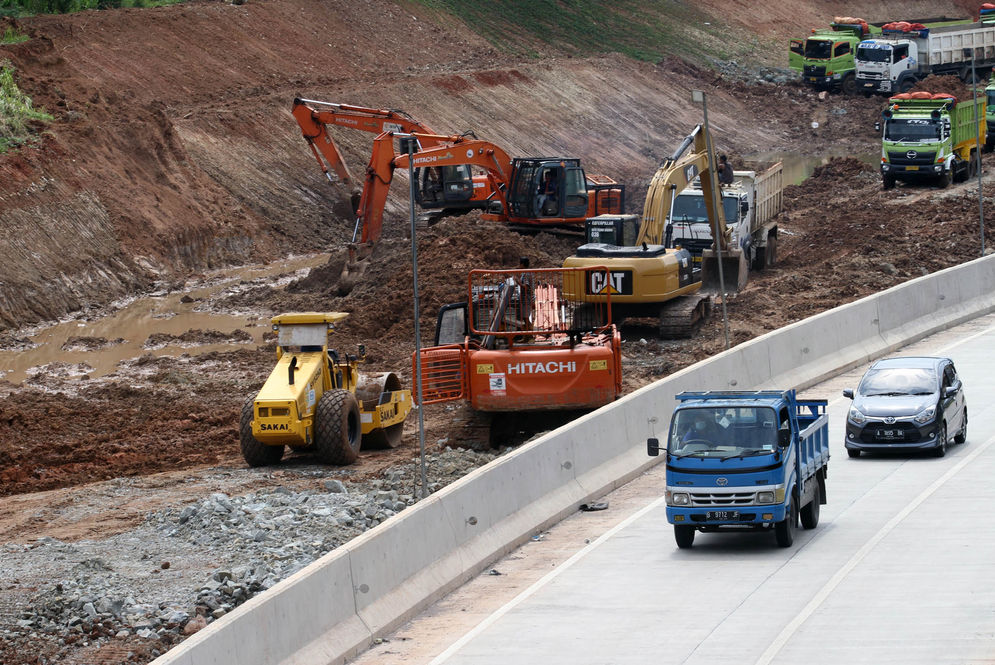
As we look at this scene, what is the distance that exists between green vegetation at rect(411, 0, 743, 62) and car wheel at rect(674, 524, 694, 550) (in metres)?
56.4

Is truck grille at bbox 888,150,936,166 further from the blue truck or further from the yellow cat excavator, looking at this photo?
the blue truck

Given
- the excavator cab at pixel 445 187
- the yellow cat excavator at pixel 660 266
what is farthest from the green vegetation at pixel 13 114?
the yellow cat excavator at pixel 660 266

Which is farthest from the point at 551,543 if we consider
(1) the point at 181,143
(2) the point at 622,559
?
(1) the point at 181,143

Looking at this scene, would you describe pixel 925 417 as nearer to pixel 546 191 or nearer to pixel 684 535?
pixel 684 535

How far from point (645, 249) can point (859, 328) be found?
4.79 metres

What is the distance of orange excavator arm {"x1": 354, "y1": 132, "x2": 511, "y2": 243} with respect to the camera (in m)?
39.5

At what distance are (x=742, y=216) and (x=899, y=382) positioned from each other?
15.6 m

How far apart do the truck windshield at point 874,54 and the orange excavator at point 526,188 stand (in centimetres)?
3720

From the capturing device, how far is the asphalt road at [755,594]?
1407 cm

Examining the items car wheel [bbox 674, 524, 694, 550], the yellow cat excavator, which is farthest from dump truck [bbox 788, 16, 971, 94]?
car wheel [bbox 674, 524, 694, 550]

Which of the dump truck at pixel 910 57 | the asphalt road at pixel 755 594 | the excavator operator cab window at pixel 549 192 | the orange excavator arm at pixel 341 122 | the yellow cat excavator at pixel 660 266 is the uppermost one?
the dump truck at pixel 910 57

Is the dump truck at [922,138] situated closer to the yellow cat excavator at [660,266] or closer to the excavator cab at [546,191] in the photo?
the excavator cab at [546,191]

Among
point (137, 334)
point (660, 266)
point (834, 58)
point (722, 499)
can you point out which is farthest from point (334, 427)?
point (834, 58)

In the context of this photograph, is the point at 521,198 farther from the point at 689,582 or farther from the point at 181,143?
the point at 689,582
